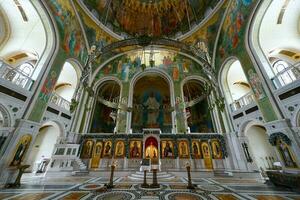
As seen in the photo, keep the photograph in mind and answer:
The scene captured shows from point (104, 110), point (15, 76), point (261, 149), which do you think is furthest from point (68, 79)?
point (261, 149)

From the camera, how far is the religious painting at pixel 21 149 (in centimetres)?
736

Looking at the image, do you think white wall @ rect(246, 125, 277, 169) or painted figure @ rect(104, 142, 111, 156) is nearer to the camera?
painted figure @ rect(104, 142, 111, 156)

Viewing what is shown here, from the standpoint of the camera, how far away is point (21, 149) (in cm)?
764

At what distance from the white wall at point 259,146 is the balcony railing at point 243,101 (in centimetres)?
411

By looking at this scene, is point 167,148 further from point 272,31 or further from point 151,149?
point 272,31

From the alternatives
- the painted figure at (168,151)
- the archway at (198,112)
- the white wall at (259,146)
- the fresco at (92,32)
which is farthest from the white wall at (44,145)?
the white wall at (259,146)

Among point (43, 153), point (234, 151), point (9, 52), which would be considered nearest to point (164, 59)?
point (234, 151)

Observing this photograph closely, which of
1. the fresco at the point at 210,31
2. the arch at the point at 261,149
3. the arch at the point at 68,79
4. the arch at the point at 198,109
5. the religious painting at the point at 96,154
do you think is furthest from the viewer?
the arch at the point at 198,109

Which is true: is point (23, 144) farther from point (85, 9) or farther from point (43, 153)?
point (85, 9)

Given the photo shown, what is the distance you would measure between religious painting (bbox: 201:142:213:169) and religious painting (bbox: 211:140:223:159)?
46 cm

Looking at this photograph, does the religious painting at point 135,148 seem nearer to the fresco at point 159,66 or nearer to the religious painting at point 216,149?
the religious painting at point 216,149

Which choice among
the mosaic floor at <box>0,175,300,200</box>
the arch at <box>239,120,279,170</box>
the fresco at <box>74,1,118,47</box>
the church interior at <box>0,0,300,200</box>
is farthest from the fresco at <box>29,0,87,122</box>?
the arch at <box>239,120,279,170</box>

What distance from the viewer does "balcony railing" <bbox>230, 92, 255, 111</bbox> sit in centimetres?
1087

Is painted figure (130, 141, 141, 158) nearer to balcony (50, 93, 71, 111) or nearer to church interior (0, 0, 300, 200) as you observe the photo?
church interior (0, 0, 300, 200)
